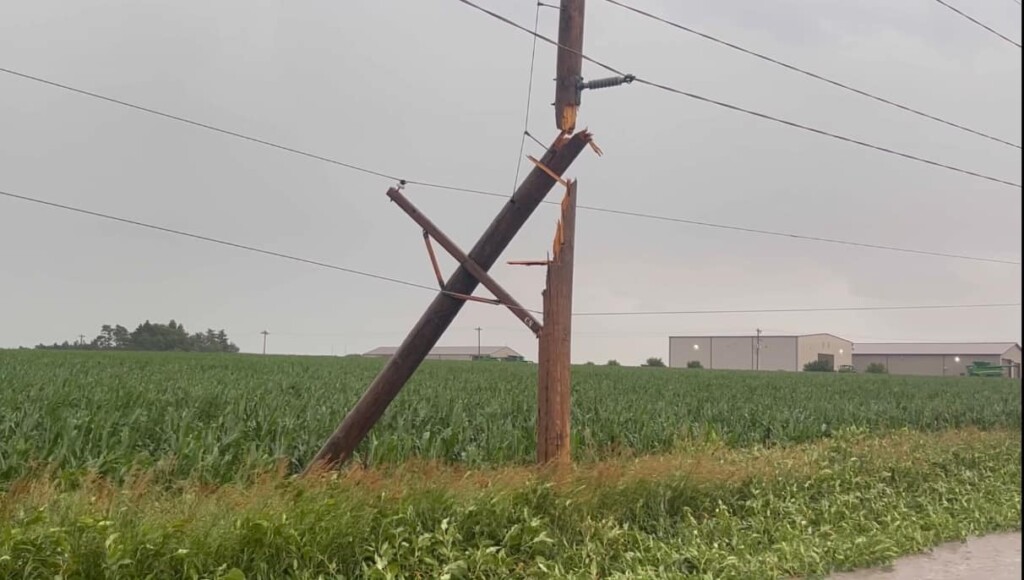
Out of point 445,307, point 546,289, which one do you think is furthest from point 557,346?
point 445,307

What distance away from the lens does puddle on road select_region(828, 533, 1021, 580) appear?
→ 5.93 m

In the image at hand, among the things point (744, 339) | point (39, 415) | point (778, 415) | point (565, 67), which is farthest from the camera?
point (744, 339)

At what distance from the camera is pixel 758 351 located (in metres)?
99.9

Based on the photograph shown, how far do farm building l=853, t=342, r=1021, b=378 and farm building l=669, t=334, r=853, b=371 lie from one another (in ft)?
16.3

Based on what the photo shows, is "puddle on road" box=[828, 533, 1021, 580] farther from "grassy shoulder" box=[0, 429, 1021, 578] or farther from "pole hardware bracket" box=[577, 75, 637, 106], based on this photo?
"pole hardware bracket" box=[577, 75, 637, 106]

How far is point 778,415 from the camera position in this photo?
1520 cm

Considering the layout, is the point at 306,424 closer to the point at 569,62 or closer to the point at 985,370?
A: the point at 569,62

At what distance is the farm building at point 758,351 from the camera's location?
331 ft

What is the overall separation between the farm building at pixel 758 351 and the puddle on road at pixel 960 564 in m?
95.0

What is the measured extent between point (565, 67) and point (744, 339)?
10366 cm

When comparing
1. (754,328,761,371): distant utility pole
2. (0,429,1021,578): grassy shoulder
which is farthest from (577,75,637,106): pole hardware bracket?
(754,328,761,371): distant utility pole

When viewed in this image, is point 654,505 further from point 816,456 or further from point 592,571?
point 816,456

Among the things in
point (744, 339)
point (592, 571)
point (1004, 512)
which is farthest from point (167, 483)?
point (744, 339)

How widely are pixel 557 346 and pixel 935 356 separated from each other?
108 m
